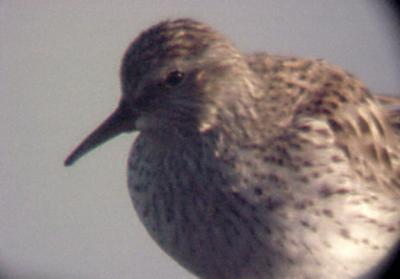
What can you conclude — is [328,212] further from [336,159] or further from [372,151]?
[372,151]

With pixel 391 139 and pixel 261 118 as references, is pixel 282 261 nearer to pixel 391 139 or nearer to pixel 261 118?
pixel 261 118

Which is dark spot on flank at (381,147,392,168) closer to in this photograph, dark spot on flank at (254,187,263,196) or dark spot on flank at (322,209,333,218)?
dark spot on flank at (322,209,333,218)

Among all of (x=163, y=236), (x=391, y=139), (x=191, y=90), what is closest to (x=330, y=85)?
(x=391, y=139)

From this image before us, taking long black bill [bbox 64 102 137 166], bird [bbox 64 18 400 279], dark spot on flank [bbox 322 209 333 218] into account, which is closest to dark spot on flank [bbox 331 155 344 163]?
bird [bbox 64 18 400 279]

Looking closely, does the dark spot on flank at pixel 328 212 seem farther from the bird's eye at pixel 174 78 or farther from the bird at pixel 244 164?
the bird's eye at pixel 174 78

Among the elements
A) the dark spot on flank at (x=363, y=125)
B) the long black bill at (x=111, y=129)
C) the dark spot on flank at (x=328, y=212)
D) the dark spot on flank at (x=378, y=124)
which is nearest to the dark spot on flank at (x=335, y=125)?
the dark spot on flank at (x=363, y=125)
